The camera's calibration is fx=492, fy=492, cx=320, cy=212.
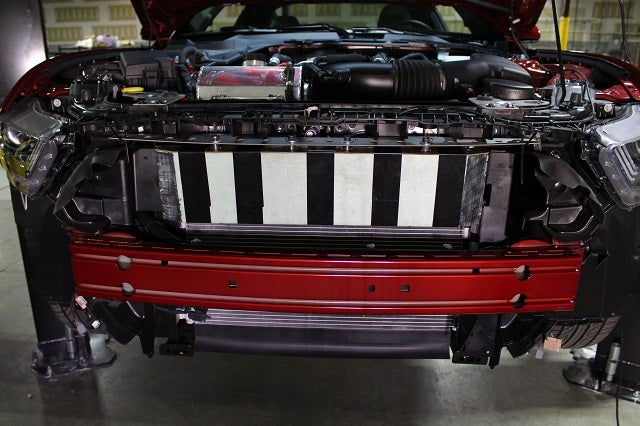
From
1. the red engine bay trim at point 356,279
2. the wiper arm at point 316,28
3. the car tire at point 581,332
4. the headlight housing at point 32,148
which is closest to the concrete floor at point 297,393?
the car tire at point 581,332

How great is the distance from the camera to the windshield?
2.78 m

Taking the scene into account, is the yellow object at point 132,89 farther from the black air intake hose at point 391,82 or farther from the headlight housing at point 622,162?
the headlight housing at point 622,162

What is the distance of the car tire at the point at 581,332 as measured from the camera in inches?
54.8

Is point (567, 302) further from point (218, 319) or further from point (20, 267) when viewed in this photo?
point (20, 267)

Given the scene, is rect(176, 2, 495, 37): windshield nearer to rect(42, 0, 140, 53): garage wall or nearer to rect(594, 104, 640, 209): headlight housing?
rect(594, 104, 640, 209): headlight housing

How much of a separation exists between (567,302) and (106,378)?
1.63 meters

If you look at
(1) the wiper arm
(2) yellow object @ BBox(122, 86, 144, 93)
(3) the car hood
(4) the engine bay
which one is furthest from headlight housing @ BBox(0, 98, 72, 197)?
(1) the wiper arm

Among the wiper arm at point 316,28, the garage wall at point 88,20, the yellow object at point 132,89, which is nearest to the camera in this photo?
the yellow object at point 132,89

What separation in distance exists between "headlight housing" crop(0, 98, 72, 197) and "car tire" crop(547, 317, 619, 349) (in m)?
1.47

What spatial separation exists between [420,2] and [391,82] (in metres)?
1.25

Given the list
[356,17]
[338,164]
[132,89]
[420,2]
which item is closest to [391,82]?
[338,164]

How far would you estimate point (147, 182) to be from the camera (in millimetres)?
1358

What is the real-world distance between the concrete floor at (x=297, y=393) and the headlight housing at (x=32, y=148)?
83 centimetres

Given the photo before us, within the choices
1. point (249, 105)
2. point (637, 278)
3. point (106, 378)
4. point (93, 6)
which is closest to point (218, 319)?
point (249, 105)
